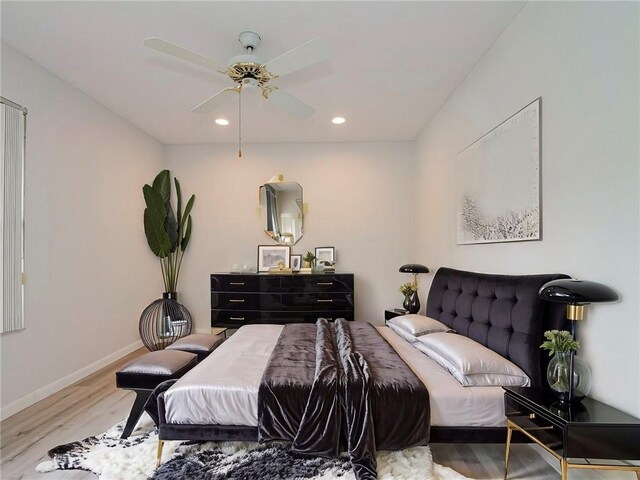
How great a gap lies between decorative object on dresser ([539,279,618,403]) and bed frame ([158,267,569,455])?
0.26 m

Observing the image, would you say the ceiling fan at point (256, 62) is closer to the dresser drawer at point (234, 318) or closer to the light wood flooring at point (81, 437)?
the light wood flooring at point (81, 437)

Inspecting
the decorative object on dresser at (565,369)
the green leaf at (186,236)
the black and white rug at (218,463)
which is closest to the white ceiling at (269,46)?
the green leaf at (186,236)

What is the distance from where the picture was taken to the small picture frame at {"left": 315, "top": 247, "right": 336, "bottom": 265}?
4.76 metres

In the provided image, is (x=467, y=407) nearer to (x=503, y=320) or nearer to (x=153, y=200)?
(x=503, y=320)

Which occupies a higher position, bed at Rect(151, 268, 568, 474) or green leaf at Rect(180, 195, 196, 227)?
green leaf at Rect(180, 195, 196, 227)

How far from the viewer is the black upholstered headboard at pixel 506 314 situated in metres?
1.86

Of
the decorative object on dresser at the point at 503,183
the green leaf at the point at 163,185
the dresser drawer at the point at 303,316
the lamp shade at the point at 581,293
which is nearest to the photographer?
the lamp shade at the point at 581,293

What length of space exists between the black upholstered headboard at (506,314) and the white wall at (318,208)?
182 cm

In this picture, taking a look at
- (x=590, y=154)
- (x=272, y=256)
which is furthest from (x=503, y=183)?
(x=272, y=256)

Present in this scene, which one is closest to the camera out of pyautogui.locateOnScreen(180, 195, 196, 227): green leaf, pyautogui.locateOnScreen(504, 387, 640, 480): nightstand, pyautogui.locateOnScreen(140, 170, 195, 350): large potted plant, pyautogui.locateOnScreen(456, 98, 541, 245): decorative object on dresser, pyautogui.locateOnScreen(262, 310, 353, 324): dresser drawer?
pyautogui.locateOnScreen(504, 387, 640, 480): nightstand

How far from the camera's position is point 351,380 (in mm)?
1793

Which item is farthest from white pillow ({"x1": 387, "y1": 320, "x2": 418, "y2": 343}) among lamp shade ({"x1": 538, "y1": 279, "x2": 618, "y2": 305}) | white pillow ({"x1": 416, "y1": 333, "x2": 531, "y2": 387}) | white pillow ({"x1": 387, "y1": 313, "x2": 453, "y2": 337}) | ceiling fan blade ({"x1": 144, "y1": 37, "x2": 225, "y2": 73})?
ceiling fan blade ({"x1": 144, "y1": 37, "x2": 225, "y2": 73})

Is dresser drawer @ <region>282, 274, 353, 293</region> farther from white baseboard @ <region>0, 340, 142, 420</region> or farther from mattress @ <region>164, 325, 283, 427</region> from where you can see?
mattress @ <region>164, 325, 283, 427</region>

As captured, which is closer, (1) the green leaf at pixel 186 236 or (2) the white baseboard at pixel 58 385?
(2) the white baseboard at pixel 58 385
